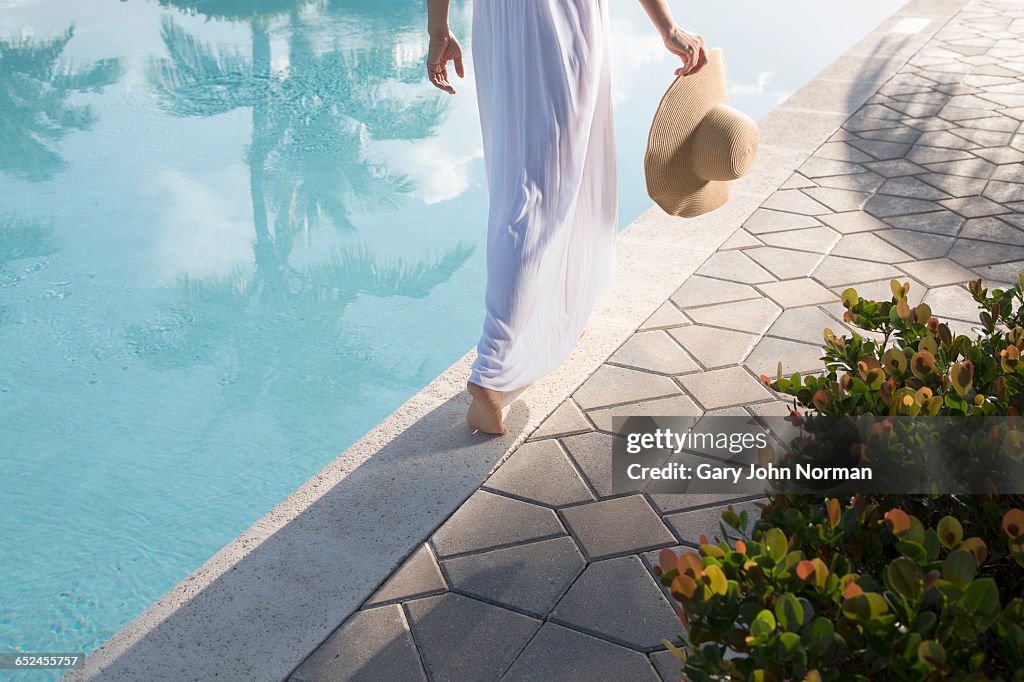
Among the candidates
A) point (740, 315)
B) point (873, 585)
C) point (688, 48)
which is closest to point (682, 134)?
point (688, 48)

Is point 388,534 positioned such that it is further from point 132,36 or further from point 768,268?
point 132,36

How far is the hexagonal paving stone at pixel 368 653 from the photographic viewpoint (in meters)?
2.12

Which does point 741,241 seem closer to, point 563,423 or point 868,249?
point 868,249

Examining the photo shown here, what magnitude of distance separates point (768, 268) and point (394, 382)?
1.75 meters

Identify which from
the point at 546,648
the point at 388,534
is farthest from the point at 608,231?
the point at 546,648

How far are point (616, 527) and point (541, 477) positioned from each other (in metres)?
0.33

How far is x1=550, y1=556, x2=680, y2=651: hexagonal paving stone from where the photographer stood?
219cm

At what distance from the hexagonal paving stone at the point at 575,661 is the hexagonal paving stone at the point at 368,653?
0.24 metres

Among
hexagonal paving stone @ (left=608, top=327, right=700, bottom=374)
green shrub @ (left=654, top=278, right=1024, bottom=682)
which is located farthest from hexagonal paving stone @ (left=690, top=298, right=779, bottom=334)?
green shrub @ (left=654, top=278, right=1024, bottom=682)

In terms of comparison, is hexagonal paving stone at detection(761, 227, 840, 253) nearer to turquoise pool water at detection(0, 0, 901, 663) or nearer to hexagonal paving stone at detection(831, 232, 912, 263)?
hexagonal paving stone at detection(831, 232, 912, 263)

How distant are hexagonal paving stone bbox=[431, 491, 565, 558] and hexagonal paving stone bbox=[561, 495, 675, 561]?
0.07 meters

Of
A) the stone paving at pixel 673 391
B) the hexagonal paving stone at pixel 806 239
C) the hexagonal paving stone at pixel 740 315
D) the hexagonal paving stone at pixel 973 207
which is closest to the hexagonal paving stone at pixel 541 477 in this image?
the stone paving at pixel 673 391

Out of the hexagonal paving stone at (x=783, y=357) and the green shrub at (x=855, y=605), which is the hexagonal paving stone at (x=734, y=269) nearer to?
the hexagonal paving stone at (x=783, y=357)

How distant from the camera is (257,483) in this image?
3.54m
